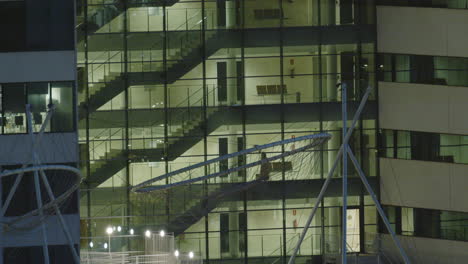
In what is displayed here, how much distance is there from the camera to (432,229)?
211 ft

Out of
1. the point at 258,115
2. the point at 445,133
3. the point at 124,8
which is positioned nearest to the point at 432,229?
the point at 445,133

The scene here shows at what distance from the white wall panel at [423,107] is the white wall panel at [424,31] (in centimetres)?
179

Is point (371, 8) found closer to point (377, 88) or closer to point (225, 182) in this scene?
point (377, 88)

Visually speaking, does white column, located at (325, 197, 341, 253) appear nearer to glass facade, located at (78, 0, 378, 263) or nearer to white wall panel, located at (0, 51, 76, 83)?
glass facade, located at (78, 0, 378, 263)

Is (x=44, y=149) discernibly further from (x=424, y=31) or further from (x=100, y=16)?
(x=424, y=31)

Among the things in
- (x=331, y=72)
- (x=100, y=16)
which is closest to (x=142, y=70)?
(x=100, y=16)

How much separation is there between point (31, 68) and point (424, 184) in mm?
20052

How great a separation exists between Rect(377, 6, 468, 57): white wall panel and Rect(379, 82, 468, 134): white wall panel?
179cm

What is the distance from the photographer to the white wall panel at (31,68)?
59.4 m

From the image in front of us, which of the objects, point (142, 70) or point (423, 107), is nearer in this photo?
point (142, 70)

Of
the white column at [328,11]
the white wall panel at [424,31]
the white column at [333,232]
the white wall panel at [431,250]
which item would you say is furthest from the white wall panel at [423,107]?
the white wall panel at [431,250]

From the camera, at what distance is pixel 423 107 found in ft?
212

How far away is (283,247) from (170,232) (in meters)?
6.13

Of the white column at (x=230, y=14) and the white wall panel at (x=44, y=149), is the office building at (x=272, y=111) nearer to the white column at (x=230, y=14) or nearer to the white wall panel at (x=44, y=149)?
the white column at (x=230, y=14)
